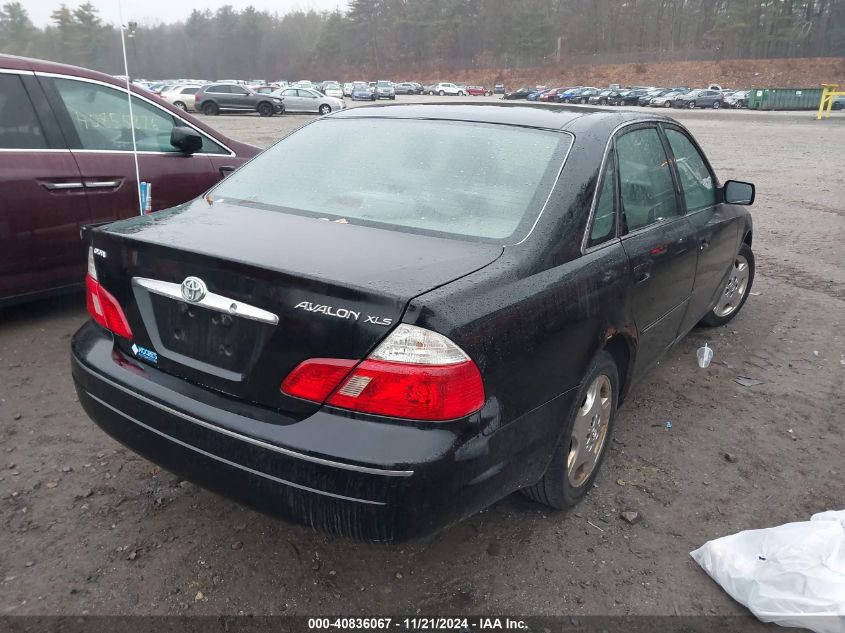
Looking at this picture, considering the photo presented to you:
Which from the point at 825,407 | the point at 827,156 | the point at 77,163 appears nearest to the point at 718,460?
the point at 825,407

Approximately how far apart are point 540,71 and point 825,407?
295 feet

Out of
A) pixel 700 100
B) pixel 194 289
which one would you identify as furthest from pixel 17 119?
pixel 700 100

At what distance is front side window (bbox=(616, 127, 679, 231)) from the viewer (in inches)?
117

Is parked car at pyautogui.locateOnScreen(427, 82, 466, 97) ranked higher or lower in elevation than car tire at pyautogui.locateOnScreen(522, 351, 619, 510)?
lower

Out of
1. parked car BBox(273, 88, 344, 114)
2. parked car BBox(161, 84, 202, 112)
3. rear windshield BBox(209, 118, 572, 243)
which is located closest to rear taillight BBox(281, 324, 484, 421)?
rear windshield BBox(209, 118, 572, 243)

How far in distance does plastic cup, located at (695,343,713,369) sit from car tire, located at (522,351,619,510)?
171 cm

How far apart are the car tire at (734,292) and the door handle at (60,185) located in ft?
14.7

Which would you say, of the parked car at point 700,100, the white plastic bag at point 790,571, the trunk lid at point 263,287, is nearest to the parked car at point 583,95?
the parked car at point 700,100

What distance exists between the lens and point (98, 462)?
302 cm

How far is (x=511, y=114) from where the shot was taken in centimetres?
304

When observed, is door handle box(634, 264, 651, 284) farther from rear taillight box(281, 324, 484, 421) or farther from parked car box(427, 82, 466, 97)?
parked car box(427, 82, 466, 97)

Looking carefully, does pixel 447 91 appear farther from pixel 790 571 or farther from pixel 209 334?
pixel 790 571

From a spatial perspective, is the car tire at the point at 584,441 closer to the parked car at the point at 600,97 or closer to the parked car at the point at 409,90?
the parked car at the point at 600,97

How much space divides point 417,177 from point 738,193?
2415 millimetres
